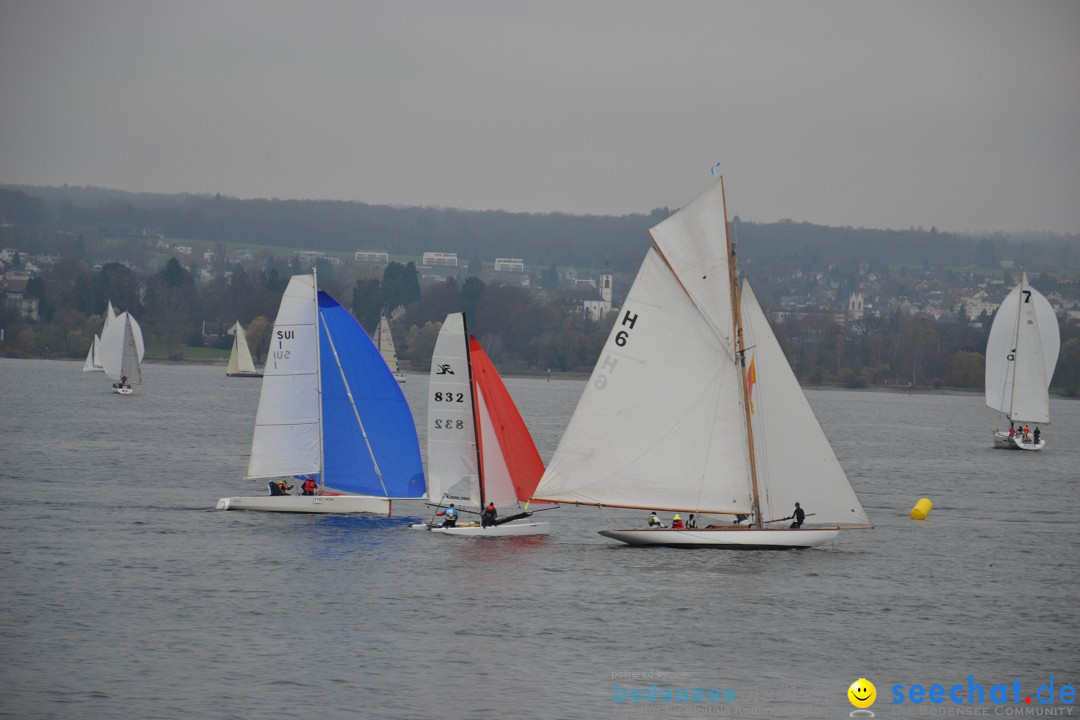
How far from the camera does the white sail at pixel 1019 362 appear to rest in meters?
118

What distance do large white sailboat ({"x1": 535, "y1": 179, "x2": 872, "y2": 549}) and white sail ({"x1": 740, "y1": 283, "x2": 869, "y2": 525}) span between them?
4cm

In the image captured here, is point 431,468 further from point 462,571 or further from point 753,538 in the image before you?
point 753,538

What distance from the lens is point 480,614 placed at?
42.8 meters

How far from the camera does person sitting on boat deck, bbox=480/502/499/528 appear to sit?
5244 centimetres

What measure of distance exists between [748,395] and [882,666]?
13.4 m

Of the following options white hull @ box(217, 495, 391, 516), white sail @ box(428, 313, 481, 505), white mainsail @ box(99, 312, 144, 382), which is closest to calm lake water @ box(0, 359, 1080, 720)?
white hull @ box(217, 495, 391, 516)

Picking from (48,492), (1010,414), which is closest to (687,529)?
(48,492)

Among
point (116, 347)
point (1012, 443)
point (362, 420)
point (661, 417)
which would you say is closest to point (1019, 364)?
point (1012, 443)

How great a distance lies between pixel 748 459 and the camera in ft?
163

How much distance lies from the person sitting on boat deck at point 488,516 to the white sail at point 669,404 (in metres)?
3.60

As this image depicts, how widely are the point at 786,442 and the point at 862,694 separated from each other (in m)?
15.9

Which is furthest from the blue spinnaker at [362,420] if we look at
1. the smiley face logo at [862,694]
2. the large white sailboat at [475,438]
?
the smiley face logo at [862,694]

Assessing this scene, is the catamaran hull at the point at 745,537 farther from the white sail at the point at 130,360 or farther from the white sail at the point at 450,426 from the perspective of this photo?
the white sail at the point at 130,360

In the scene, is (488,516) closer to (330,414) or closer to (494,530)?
(494,530)
